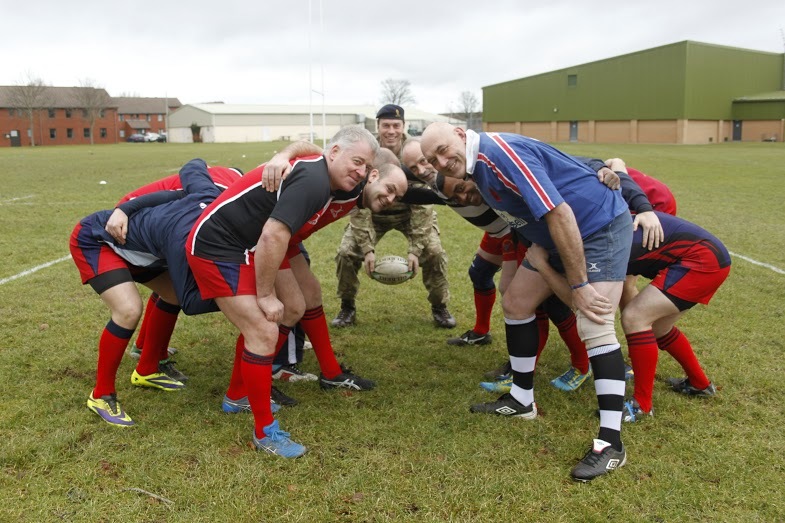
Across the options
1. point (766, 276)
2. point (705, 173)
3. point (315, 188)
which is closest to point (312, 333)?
point (315, 188)

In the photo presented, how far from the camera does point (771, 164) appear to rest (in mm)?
23062

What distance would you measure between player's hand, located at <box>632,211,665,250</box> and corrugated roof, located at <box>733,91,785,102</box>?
170 feet

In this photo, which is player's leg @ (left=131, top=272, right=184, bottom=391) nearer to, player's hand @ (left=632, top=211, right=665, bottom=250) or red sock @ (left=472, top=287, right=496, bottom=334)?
red sock @ (left=472, top=287, right=496, bottom=334)

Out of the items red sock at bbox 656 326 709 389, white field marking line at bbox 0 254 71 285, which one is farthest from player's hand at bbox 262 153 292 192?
white field marking line at bbox 0 254 71 285

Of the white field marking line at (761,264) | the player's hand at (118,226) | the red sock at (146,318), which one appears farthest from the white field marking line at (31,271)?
the white field marking line at (761,264)

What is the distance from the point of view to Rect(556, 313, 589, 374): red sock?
4695 mm

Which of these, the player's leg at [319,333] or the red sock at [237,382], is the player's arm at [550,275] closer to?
the player's leg at [319,333]

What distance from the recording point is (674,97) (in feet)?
153

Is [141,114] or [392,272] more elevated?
[141,114]

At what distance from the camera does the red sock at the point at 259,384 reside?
12.0 feet

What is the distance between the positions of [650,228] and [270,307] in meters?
2.36

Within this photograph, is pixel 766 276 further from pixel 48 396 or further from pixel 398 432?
pixel 48 396

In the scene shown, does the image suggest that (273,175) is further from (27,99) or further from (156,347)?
(27,99)

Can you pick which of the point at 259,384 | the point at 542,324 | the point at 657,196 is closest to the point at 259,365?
the point at 259,384
